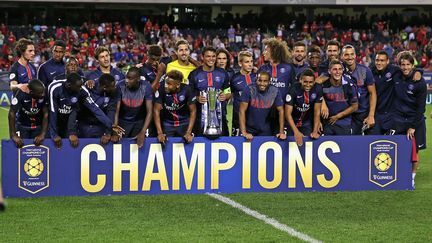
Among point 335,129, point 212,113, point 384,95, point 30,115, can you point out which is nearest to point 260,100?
point 212,113

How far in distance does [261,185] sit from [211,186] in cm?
60

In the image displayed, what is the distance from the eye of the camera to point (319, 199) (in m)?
9.05

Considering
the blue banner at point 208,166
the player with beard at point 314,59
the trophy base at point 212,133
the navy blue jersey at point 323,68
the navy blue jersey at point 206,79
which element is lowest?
the blue banner at point 208,166

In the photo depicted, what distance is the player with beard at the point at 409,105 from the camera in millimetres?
10008

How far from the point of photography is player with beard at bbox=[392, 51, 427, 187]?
32.8 feet

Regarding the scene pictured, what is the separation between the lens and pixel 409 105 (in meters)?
10.1

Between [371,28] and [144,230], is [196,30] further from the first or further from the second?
[144,230]

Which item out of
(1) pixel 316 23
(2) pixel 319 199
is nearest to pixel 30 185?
(2) pixel 319 199

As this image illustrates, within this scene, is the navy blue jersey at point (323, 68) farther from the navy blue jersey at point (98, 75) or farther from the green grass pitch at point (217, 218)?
the navy blue jersey at point (98, 75)

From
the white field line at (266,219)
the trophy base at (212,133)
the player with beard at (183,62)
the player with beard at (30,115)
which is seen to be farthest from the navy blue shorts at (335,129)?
Result: the player with beard at (30,115)

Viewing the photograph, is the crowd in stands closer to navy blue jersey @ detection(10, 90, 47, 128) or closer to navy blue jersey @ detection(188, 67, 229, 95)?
navy blue jersey @ detection(188, 67, 229, 95)

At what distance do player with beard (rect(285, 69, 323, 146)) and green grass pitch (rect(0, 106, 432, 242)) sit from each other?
0.76 metres

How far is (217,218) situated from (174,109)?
1.96 meters

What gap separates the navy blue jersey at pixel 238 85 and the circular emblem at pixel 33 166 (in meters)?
2.50
